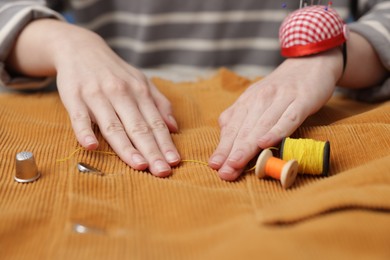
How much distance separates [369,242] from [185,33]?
103 cm

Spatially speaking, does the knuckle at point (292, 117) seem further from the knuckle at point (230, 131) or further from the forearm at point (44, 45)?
the forearm at point (44, 45)

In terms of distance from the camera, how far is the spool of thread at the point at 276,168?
2.41ft

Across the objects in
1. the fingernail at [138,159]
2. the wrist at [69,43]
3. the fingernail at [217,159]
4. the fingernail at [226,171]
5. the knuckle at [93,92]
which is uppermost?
the wrist at [69,43]

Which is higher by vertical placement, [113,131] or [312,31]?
[312,31]

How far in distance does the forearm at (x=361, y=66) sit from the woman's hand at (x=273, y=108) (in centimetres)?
6

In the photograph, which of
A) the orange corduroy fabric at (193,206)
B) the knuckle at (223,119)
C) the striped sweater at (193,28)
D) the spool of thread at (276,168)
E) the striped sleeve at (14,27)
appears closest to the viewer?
the orange corduroy fabric at (193,206)

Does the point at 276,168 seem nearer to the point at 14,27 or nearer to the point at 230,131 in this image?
the point at 230,131

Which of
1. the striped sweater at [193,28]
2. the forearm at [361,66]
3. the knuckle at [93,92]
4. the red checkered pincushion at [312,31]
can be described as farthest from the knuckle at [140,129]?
the striped sweater at [193,28]

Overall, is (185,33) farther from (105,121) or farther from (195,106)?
(105,121)

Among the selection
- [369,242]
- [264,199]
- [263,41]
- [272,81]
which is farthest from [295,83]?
[263,41]

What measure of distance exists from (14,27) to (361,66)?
2.79 feet

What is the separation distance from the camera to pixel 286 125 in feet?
2.85

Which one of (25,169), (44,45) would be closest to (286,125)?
(25,169)

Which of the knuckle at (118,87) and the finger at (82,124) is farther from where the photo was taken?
the knuckle at (118,87)
